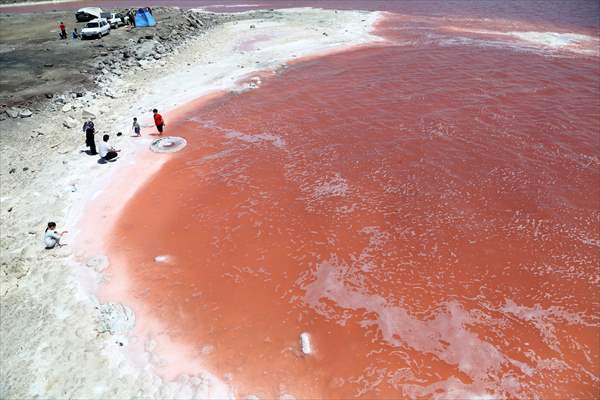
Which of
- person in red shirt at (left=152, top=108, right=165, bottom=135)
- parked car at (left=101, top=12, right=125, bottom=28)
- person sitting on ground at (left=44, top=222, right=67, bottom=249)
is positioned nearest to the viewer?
person sitting on ground at (left=44, top=222, right=67, bottom=249)

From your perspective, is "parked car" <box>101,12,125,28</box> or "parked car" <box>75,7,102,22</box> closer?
"parked car" <box>101,12,125,28</box>

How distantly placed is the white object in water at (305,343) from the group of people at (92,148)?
10168 mm

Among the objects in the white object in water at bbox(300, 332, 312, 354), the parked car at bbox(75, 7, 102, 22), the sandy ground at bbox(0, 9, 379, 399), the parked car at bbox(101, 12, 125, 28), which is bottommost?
the white object in water at bbox(300, 332, 312, 354)

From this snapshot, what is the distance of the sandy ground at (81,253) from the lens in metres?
→ 11.2

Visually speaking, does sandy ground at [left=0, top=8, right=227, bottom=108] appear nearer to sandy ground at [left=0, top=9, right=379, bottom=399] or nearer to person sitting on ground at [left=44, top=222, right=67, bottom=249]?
sandy ground at [left=0, top=9, right=379, bottom=399]

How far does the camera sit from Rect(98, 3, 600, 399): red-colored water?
11859 millimetres

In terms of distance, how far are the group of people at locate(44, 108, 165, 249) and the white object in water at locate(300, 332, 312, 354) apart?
33.4 feet

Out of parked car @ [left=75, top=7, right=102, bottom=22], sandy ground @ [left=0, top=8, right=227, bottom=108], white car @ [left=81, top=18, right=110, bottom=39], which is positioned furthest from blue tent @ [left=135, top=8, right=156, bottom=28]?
parked car @ [left=75, top=7, right=102, bottom=22]

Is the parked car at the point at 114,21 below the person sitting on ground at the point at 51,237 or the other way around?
the other way around

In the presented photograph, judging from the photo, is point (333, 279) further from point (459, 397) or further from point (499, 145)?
point (499, 145)

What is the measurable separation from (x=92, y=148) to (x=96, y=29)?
23229 mm

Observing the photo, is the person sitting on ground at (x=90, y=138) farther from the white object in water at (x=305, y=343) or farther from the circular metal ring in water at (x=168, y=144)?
the white object in water at (x=305, y=343)

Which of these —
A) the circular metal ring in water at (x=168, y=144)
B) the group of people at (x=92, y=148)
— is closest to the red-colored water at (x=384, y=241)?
the circular metal ring in water at (x=168, y=144)

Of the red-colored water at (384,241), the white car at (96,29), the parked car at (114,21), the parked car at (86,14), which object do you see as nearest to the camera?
the red-colored water at (384,241)
